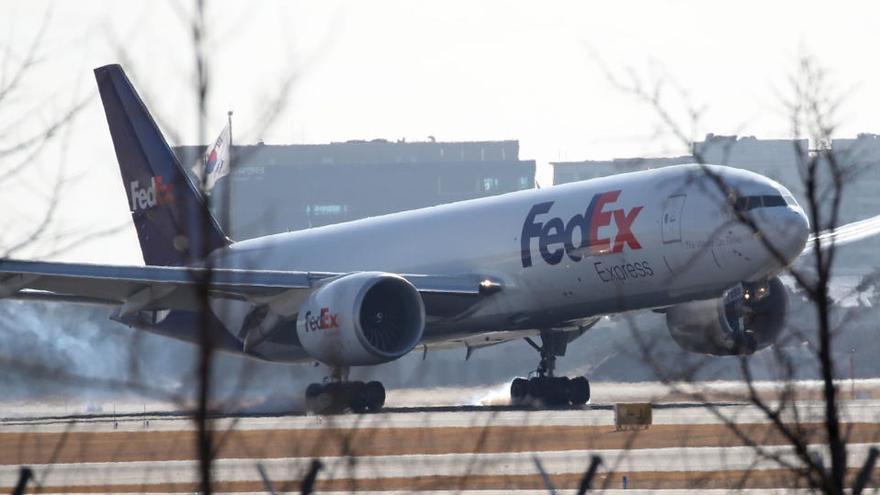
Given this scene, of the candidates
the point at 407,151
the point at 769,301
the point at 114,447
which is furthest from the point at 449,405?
the point at 407,151

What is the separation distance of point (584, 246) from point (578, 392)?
458 centimetres

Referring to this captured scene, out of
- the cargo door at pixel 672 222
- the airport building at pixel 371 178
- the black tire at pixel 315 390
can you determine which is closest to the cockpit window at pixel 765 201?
the cargo door at pixel 672 222

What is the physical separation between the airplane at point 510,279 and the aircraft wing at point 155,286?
0.04m

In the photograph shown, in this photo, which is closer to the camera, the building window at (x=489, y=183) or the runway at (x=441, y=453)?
the runway at (x=441, y=453)

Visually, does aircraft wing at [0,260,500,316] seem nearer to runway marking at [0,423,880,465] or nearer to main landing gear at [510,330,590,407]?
main landing gear at [510,330,590,407]

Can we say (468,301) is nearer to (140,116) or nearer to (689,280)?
(689,280)

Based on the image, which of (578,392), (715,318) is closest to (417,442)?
(715,318)

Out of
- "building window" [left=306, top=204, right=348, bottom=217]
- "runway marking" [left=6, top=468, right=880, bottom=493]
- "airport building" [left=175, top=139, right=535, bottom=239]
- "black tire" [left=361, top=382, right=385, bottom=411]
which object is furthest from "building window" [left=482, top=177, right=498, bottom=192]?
"runway marking" [left=6, top=468, right=880, bottom=493]

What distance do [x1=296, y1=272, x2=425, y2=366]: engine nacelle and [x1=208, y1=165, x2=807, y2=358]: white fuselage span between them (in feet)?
5.30

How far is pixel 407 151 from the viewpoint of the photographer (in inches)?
6260

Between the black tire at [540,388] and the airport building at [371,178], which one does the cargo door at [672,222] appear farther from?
the airport building at [371,178]

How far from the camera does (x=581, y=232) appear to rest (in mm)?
30859

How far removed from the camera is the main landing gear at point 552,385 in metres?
33.8

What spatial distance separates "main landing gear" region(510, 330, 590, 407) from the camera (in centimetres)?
3384
